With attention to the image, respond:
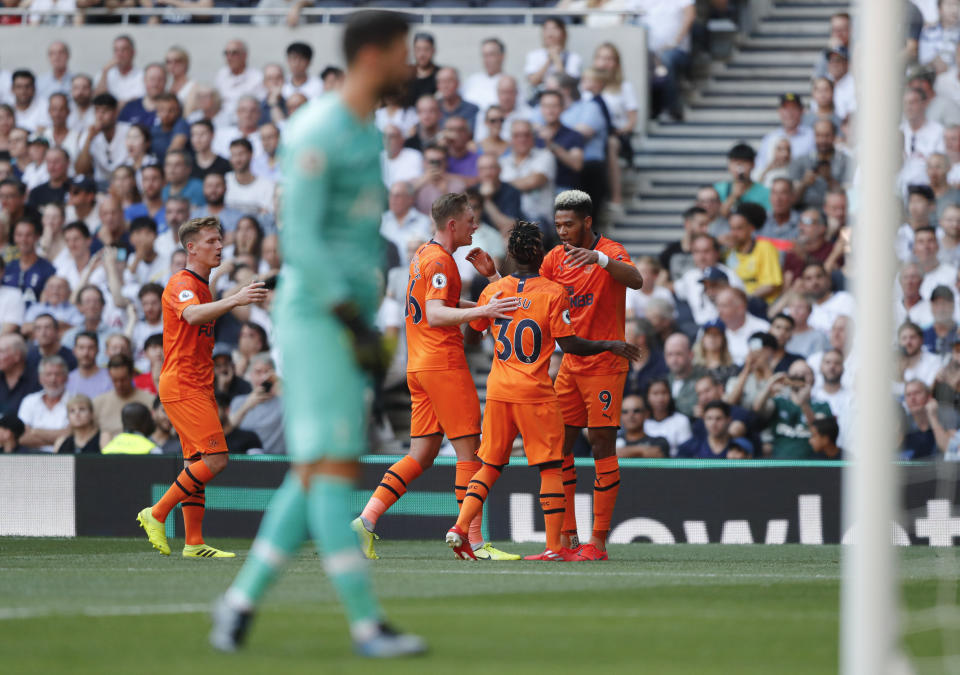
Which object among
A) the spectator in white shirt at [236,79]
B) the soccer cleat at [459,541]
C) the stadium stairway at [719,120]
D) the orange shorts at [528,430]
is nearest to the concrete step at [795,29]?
the stadium stairway at [719,120]

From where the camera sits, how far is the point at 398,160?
58.0 ft

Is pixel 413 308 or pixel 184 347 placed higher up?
pixel 413 308

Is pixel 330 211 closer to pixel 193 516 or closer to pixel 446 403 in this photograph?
pixel 446 403

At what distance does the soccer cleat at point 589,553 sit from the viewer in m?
10.7

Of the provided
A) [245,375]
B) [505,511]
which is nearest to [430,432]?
[505,511]

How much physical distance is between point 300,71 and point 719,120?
530 cm

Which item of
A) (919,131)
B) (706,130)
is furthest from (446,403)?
(706,130)

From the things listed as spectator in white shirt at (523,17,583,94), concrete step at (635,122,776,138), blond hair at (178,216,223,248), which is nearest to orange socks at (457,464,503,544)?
blond hair at (178,216,223,248)

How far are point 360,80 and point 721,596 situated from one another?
140 inches

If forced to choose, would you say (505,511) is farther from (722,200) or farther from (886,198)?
(886,198)

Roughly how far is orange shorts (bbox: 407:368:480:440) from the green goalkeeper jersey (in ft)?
16.7

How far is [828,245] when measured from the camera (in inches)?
611

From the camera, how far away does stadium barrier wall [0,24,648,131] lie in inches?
719

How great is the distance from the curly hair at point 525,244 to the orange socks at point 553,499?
56.3 inches
